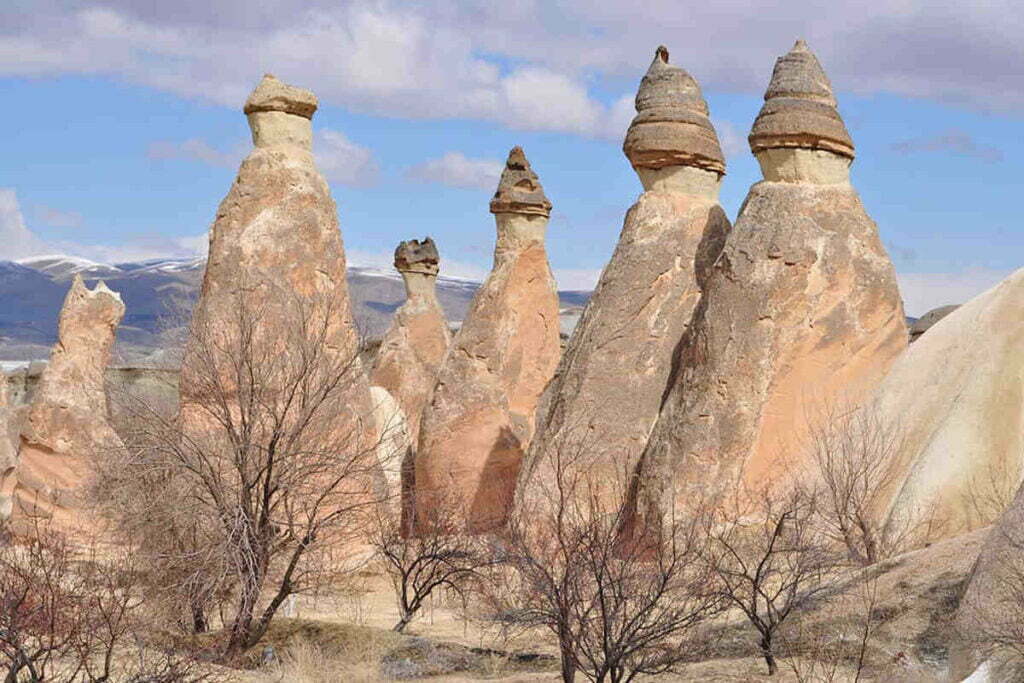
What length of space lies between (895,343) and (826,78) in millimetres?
2424

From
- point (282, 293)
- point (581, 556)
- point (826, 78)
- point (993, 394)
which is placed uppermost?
point (826, 78)

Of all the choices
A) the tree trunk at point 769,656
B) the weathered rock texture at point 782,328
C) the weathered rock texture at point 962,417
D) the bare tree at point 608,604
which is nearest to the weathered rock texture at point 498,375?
the weathered rock texture at point 782,328

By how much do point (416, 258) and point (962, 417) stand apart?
40.1 ft

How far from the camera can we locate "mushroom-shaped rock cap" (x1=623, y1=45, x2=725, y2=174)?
14.6 m

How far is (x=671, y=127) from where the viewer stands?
14.7 m

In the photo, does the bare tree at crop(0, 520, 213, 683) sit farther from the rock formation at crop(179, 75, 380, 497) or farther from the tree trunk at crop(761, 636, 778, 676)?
the rock formation at crop(179, 75, 380, 497)

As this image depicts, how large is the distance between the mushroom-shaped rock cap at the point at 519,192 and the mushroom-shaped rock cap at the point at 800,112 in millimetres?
5194

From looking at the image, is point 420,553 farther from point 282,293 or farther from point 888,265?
point 888,265

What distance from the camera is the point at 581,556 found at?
30.3 feet

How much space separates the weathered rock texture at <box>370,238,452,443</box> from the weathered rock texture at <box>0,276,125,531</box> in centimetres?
458

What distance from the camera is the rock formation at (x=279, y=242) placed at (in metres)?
13.7

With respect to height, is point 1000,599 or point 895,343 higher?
point 895,343

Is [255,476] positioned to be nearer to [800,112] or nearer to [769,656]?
[769,656]

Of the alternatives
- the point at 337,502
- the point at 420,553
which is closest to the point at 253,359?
the point at 337,502
